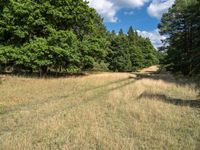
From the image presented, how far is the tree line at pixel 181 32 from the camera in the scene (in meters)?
36.8

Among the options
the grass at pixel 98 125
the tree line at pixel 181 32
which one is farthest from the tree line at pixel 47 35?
the grass at pixel 98 125

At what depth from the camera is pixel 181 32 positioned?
4178cm

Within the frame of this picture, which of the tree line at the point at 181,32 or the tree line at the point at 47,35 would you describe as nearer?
the tree line at the point at 47,35

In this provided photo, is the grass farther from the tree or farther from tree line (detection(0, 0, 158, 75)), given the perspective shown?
tree line (detection(0, 0, 158, 75))

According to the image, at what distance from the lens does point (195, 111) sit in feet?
43.5

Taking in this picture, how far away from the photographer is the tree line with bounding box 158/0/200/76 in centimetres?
3684

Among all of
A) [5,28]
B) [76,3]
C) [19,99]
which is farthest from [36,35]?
[19,99]

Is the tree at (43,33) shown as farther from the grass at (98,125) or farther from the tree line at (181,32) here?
the grass at (98,125)

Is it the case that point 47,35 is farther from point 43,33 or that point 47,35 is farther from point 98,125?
point 98,125

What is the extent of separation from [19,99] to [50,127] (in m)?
7.10

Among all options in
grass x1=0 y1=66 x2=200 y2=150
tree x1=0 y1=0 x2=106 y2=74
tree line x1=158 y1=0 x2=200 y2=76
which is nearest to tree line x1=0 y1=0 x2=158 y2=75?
tree x1=0 y1=0 x2=106 y2=74

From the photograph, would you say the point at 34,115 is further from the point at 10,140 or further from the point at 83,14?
the point at 83,14

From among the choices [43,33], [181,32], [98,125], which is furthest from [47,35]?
[98,125]

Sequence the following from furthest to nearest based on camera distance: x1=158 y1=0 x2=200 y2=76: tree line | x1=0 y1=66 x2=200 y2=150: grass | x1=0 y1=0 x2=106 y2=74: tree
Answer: x1=158 y1=0 x2=200 y2=76: tree line → x1=0 y1=0 x2=106 y2=74: tree → x1=0 y1=66 x2=200 y2=150: grass
